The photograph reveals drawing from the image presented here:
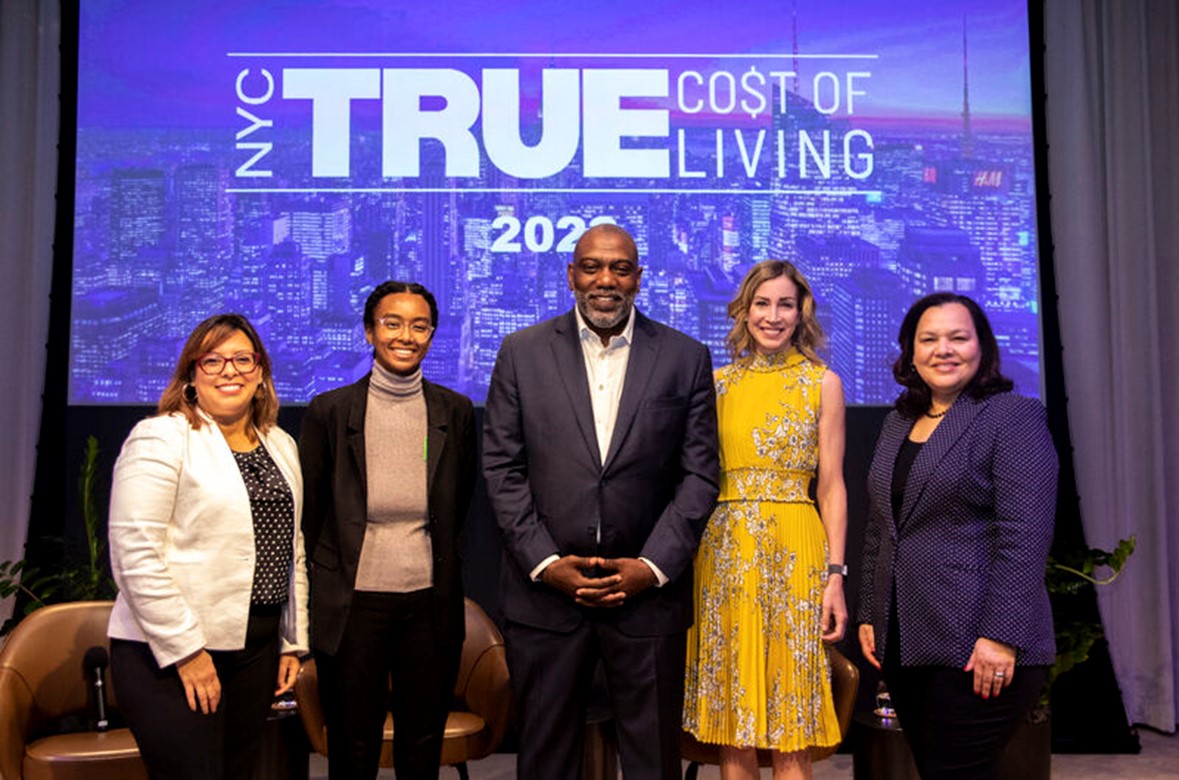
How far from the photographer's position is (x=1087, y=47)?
4785mm

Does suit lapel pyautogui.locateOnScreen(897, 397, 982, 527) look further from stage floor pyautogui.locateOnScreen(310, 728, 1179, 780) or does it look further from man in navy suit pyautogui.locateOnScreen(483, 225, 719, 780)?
stage floor pyautogui.locateOnScreen(310, 728, 1179, 780)

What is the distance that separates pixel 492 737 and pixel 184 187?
2.80 meters

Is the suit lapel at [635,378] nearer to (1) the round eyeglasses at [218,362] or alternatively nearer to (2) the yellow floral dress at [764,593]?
(2) the yellow floral dress at [764,593]

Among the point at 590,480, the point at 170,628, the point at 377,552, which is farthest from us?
the point at 377,552

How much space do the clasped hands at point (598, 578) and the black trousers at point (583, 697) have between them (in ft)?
0.32

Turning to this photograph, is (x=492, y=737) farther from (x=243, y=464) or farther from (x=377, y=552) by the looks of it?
(x=243, y=464)

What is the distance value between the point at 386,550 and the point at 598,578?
25.7 inches

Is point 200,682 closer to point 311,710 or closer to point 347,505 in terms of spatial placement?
point 347,505

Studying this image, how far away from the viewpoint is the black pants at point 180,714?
223cm

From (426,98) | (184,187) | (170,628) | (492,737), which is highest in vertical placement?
(426,98)

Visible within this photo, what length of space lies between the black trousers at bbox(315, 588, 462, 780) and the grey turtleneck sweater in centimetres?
5

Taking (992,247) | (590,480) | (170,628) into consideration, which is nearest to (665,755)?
(590,480)

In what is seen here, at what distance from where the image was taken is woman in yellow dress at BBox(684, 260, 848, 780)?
291 cm

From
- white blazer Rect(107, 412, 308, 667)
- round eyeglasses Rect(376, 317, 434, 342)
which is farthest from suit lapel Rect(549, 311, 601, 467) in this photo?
white blazer Rect(107, 412, 308, 667)
